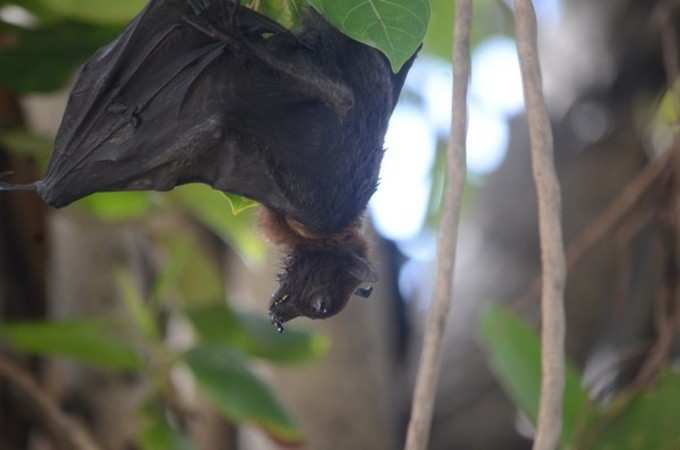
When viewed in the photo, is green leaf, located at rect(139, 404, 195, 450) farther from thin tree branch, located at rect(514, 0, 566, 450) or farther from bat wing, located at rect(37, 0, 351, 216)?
thin tree branch, located at rect(514, 0, 566, 450)

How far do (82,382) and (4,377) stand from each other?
0.27 meters

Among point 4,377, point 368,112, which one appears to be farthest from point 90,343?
point 368,112

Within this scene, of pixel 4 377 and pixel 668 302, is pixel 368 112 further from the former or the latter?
pixel 4 377

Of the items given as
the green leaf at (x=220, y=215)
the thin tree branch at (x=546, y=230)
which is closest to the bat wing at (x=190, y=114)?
the thin tree branch at (x=546, y=230)

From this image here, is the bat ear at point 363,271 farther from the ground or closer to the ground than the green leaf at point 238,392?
farther from the ground

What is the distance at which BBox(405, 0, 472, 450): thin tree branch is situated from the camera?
179cm

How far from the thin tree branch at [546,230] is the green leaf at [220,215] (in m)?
2.10

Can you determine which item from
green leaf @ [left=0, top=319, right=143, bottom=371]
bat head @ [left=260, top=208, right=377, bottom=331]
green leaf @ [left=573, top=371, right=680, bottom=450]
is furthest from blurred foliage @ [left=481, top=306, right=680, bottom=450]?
green leaf @ [left=0, top=319, right=143, bottom=371]

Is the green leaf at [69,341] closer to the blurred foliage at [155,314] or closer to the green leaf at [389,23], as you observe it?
the blurred foliage at [155,314]

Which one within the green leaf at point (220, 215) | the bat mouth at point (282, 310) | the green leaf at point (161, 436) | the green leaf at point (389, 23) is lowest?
the green leaf at point (161, 436)

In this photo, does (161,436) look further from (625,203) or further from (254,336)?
(625,203)

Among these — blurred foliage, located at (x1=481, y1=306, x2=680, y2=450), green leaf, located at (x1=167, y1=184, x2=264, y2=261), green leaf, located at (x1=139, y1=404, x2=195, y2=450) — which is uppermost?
blurred foliage, located at (x1=481, y1=306, x2=680, y2=450)

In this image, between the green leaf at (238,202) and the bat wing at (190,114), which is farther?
the green leaf at (238,202)

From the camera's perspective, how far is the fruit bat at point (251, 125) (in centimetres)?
195
